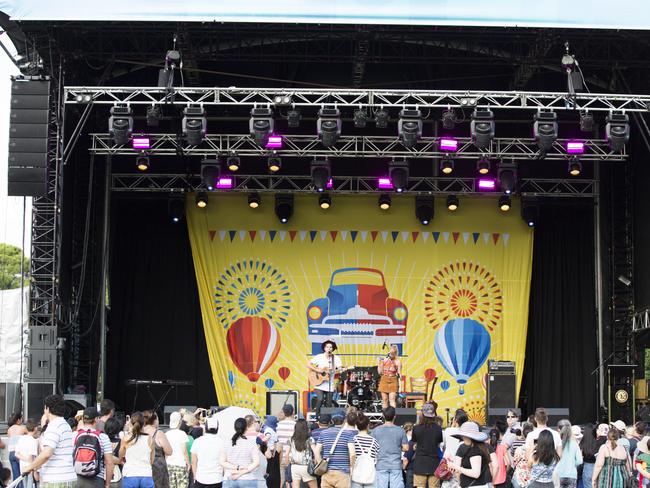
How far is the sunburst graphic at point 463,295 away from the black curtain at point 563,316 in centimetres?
83

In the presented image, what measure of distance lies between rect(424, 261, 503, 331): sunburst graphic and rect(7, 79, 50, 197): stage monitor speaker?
26.8ft

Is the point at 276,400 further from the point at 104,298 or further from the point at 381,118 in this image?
the point at 381,118

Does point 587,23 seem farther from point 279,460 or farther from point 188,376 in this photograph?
point 188,376

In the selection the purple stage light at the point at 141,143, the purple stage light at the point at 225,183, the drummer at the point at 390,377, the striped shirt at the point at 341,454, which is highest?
the purple stage light at the point at 141,143

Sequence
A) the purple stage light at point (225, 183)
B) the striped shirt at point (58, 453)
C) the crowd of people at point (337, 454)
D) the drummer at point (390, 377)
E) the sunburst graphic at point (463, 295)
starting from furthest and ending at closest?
the sunburst graphic at point (463, 295)
the purple stage light at point (225, 183)
the drummer at point (390, 377)
the crowd of people at point (337, 454)
the striped shirt at point (58, 453)

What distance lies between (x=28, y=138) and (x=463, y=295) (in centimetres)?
898

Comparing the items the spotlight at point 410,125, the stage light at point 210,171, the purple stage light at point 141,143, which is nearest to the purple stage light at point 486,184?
the spotlight at point 410,125

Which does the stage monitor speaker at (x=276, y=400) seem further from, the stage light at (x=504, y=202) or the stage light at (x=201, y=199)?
the stage light at (x=504, y=202)

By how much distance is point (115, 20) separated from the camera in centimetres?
1602

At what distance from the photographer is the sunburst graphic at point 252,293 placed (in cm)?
2064

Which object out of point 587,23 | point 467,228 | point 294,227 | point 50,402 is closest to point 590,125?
point 587,23

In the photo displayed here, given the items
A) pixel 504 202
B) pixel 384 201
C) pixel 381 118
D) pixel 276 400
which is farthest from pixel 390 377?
pixel 504 202

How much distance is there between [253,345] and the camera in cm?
2048

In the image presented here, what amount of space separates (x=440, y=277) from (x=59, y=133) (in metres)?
8.09
